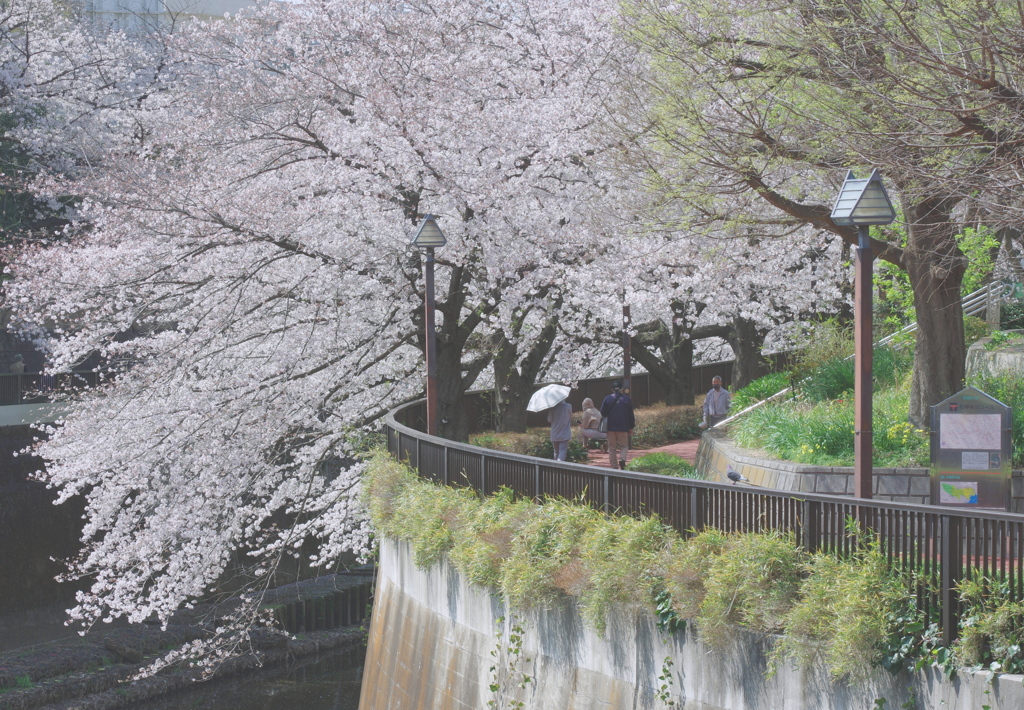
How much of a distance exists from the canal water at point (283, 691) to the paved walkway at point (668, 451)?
23.9 feet

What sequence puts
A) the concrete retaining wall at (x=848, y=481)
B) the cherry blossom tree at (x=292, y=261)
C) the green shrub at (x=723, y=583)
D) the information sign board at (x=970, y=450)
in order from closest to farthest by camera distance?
the green shrub at (x=723, y=583)
the information sign board at (x=970, y=450)
the concrete retaining wall at (x=848, y=481)
the cherry blossom tree at (x=292, y=261)

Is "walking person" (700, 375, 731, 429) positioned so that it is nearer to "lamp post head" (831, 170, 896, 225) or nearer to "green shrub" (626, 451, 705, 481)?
"green shrub" (626, 451, 705, 481)

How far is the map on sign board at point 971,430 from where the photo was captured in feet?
30.2

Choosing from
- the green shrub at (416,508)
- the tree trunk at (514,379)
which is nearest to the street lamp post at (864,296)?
the green shrub at (416,508)

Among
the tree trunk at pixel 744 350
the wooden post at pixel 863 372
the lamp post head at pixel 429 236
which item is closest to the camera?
the wooden post at pixel 863 372

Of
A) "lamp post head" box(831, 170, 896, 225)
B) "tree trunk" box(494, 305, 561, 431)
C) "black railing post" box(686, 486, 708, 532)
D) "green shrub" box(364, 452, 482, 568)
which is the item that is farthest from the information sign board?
"tree trunk" box(494, 305, 561, 431)

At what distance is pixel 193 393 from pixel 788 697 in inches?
424

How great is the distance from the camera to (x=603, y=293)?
671 inches

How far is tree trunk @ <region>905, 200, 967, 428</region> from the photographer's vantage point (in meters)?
12.1

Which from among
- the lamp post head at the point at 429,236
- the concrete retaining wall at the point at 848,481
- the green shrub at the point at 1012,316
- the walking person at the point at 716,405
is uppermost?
the lamp post head at the point at 429,236

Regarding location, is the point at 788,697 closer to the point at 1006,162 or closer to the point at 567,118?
the point at 1006,162

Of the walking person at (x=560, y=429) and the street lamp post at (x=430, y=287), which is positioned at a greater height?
the street lamp post at (x=430, y=287)

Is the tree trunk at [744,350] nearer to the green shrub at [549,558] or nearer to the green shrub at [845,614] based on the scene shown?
the green shrub at [549,558]

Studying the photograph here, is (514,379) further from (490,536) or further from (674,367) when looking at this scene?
(490,536)
